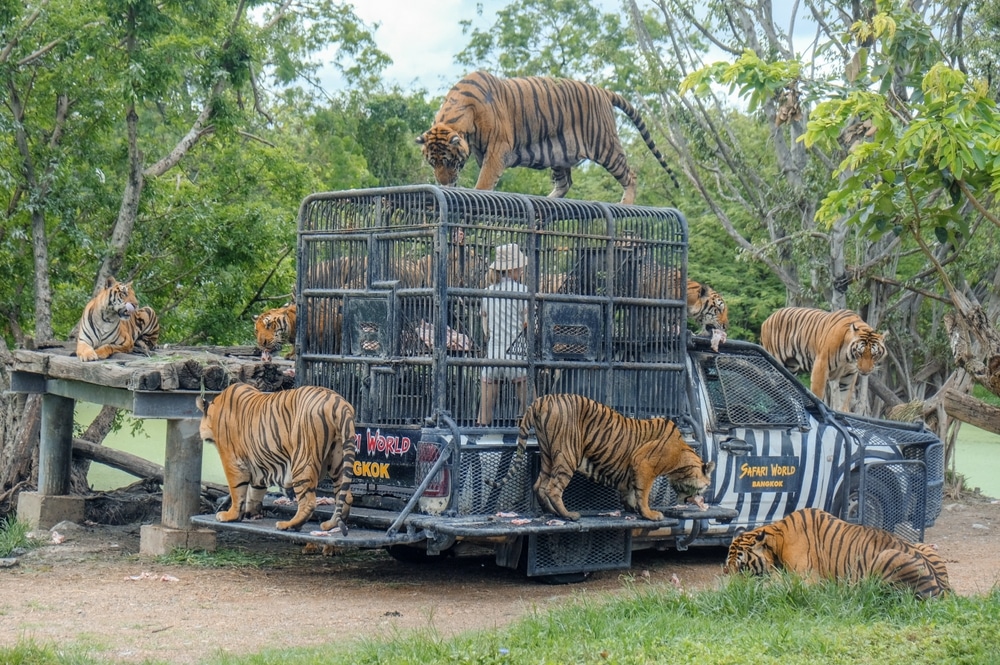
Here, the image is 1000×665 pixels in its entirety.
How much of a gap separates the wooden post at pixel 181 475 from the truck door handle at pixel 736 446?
12.1 ft

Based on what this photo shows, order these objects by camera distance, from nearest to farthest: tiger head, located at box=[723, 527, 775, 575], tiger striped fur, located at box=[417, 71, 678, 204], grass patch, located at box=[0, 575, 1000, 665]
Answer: grass patch, located at box=[0, 575, 1000, 665]
tiger head, located at box=[723, 527, 775, 575]
tiger striped fur, located at box=[417, 71, 678, 204]

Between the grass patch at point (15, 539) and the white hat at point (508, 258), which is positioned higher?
the white hat at point (508, 258)

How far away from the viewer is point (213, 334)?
1279 cm

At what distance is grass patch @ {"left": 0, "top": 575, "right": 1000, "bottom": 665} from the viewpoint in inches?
207

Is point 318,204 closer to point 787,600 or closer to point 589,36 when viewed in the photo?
point 787,600

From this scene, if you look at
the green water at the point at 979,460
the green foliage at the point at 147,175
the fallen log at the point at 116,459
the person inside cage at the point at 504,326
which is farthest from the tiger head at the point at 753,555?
the green water at the point at 979,460

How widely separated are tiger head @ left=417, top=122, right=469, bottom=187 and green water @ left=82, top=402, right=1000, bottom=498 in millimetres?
8096

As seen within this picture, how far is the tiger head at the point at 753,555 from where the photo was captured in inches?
269

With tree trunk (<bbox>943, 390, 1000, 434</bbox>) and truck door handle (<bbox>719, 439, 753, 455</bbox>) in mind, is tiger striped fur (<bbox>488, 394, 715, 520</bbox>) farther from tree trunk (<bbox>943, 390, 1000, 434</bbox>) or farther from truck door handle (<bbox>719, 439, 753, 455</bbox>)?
tree trunk (<bbox>943, 390, 1000, 434</bbox>)

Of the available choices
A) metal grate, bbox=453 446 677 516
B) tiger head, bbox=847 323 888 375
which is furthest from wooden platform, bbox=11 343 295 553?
tiger head, bbox=847 323 888 375

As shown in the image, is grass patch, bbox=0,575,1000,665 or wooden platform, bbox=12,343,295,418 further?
wooden platform, bbox=12,343,295,418

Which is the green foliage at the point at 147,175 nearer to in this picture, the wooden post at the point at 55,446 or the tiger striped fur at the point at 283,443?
the wooden post at the point at 55,446

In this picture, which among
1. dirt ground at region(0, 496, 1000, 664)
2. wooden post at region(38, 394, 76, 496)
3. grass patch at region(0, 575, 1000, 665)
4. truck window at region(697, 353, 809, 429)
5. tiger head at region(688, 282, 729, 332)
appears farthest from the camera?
wooden post at region(38, 394, 76, 496)

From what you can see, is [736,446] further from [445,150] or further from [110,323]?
[110,323]
